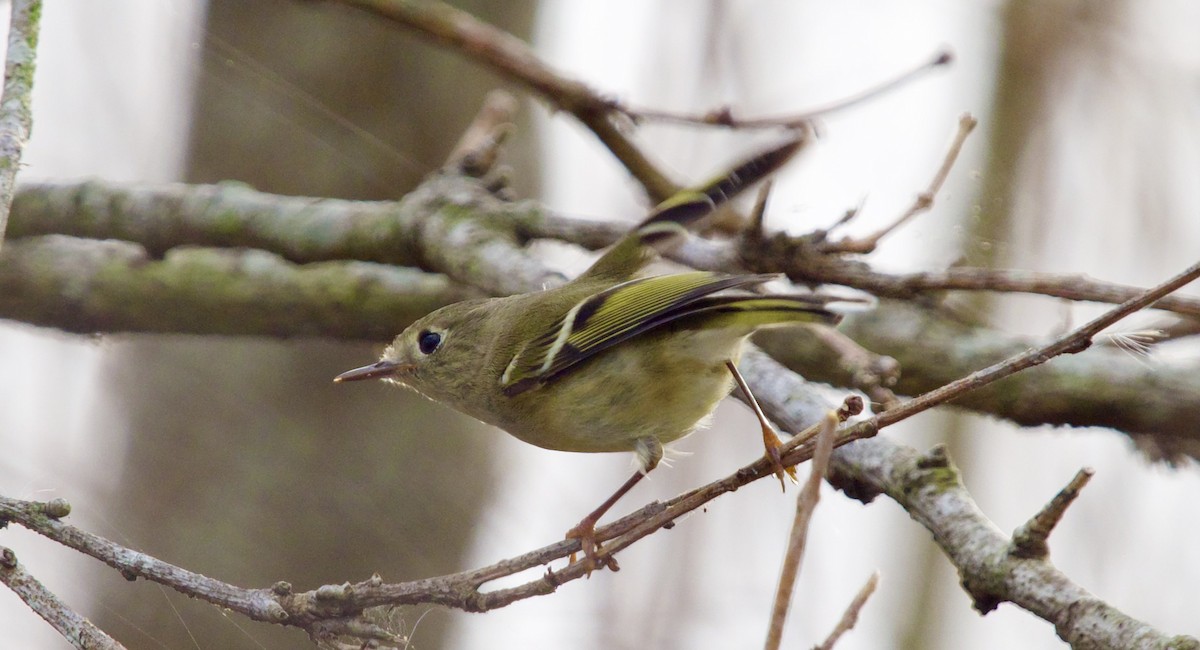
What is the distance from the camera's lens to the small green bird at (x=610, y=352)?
5.79ft

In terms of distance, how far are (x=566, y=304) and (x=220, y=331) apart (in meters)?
1.24

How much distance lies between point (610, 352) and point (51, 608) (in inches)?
42.4

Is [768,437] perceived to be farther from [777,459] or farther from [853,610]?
[853,610]

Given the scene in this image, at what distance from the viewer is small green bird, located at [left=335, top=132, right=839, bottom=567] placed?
1.76 metres

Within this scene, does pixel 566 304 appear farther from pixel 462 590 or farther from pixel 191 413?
pixel 191 413

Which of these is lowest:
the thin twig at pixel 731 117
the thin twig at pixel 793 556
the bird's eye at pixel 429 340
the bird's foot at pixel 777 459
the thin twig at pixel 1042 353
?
the thin twig at pixel 793 556

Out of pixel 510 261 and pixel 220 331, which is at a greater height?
pixel 220 331

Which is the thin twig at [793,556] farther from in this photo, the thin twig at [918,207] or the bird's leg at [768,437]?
the thin twig at [918,207]

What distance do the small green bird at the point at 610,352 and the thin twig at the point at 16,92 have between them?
74 centimetres

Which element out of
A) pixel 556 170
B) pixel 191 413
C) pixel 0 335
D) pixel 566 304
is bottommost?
pixel 566 304

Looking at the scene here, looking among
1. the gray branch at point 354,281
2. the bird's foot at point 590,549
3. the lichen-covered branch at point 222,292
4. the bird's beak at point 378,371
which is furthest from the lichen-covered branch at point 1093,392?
the lichen-covered branch at point 222,292

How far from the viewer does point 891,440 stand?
166 centimetres

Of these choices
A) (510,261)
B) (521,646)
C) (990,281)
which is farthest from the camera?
(510,261)

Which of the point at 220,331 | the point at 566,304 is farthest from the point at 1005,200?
the point at 220,331
